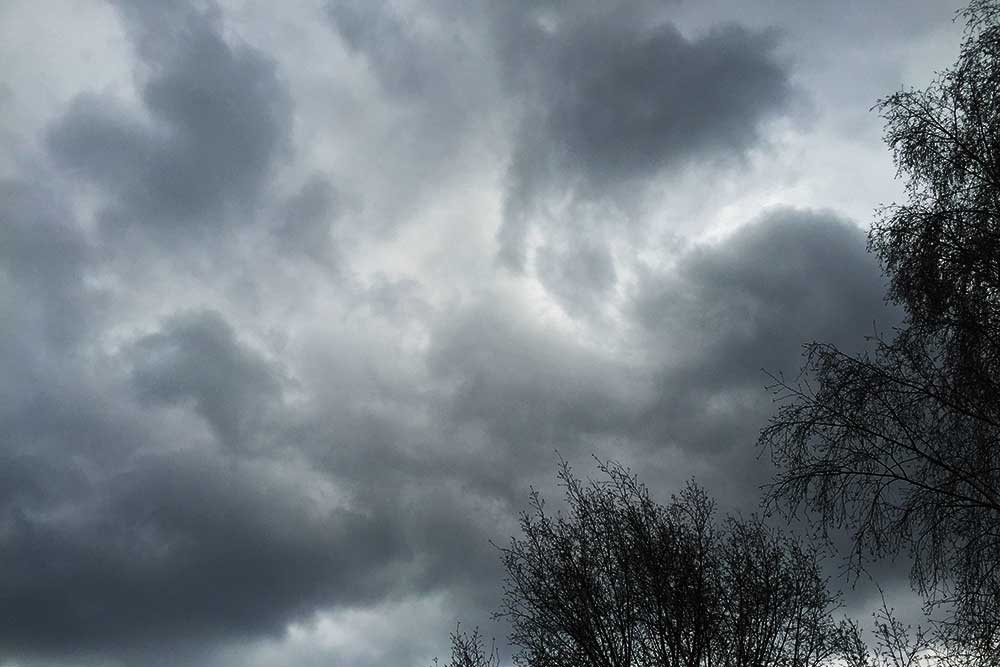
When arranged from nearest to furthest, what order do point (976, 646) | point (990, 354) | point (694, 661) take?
1. point (976, 646)
2. point (990, 354)
3. point (694, 661)

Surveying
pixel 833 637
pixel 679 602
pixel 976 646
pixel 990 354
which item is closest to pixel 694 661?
pixel 679 602

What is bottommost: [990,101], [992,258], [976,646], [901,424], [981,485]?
[976,646]

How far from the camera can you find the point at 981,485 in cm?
1319

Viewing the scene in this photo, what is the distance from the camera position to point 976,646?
1269 cm

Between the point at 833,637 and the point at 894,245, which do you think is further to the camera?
the point at 833,637

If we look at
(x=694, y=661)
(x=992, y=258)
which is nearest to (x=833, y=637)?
(x=694, y=661)

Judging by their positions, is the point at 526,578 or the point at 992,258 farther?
the point at 526,578

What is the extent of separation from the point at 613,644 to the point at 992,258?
455 inches

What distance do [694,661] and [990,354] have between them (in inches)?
406

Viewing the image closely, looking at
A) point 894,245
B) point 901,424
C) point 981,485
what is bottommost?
point 981,485

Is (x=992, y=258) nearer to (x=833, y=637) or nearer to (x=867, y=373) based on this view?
(x=867, y=373)

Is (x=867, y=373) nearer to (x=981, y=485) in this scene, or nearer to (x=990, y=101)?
(x=981, y=485)

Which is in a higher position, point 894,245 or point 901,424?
point 894,245

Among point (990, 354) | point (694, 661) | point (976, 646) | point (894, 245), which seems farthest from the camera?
point (694, 661)
